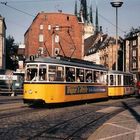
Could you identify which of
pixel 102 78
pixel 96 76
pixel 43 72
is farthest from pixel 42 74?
pixel 102 78

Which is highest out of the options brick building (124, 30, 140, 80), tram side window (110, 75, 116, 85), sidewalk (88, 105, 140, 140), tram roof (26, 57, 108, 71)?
brick building (124, 30, 140, 80)

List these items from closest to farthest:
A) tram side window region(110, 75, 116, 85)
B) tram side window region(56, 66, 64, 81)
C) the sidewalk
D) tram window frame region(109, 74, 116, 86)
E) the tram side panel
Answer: the sidewalk, the tram side panel, tram side window region(56, 66, 64, 81), tram window frame region(109, 74, 116, 86), tram side window region(110, 75, 116, 85)

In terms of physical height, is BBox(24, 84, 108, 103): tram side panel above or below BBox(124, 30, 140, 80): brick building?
below

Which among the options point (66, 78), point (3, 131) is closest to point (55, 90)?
point (66, 78)

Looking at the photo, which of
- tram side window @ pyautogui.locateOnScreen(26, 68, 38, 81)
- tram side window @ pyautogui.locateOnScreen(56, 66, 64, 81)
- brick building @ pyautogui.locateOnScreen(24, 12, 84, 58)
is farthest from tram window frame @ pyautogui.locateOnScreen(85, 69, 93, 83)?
brick building @ pyautogui.locateOnScreen(24, 12, 84, 58)

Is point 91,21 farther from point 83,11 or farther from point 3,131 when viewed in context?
point 3,131

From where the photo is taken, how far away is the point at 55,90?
23.3m

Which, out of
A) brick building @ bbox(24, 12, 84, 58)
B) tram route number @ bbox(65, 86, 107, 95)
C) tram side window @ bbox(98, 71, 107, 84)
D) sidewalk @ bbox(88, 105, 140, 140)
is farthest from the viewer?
brick building @ bbox(24, 12, 84, 58)

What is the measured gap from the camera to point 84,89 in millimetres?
27812

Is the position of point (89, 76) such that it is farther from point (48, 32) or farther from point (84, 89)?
point (48, 32)

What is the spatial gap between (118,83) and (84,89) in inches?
496

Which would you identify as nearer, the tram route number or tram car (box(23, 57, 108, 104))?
tram car (box(23, 57, 108, 104))

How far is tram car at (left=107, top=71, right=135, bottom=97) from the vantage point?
3834cm

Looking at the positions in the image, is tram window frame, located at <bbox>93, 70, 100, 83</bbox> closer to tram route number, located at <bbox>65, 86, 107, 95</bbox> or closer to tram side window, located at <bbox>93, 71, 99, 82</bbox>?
tram side window, located at <bbox>93, 71, 99, 82</bbox>
